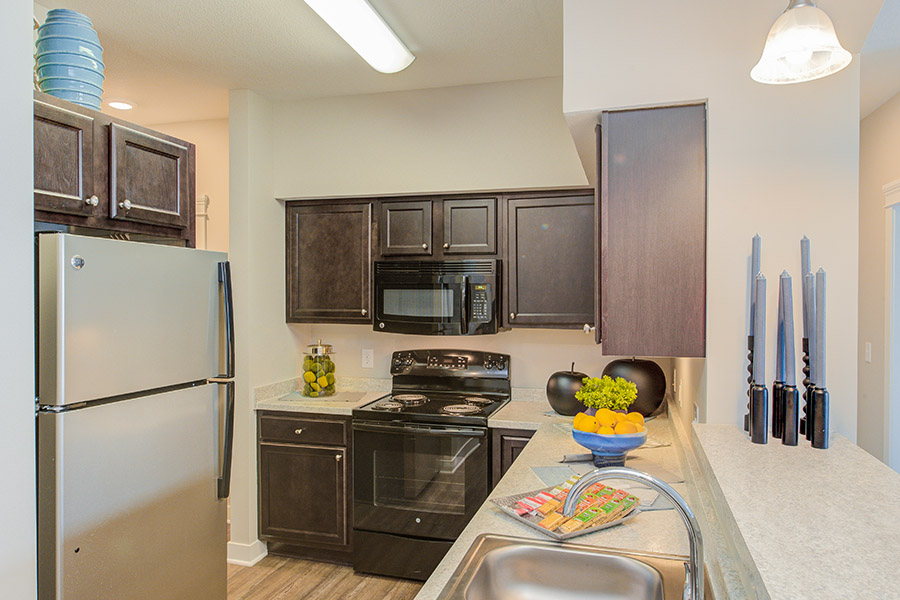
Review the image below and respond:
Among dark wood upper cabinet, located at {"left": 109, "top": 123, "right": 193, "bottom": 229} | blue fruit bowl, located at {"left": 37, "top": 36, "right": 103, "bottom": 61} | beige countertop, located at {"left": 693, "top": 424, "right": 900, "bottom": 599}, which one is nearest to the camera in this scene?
beige countertop, located at {"left": 693, "top": 424, "right": 900, "bottom": 599}

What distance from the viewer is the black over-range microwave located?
3.26 meters

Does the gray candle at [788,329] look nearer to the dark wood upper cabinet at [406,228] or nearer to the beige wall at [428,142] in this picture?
the beige wall at [428,142]

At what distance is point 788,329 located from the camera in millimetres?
1580

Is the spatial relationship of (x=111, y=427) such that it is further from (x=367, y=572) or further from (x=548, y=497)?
(x=367, y=572)

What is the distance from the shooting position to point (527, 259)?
10.7 ft

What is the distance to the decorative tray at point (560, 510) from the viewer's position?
1.55 metres

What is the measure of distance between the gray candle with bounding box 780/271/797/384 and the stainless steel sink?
1.84 feet

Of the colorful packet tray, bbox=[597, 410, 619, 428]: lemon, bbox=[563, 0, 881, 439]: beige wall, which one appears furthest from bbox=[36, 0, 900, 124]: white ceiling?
the colorful packet tray

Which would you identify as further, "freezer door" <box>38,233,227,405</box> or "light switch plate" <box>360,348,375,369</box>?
"light switch plate" <box>360,348,375,369</box>

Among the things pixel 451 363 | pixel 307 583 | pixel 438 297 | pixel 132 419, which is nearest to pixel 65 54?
pixel 132 419

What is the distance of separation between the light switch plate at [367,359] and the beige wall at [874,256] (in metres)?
2.68

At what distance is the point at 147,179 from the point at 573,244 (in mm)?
2006

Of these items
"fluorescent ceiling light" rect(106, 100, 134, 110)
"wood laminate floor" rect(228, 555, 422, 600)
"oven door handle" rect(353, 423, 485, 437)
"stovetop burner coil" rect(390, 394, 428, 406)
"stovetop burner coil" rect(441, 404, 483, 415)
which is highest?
"fluorescent ceiling light" rect(106, 100, 134, 110)

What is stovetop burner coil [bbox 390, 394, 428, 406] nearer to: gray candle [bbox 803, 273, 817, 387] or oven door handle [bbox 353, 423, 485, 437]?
oven door handle [bbox 353, 423, 485, 437]
